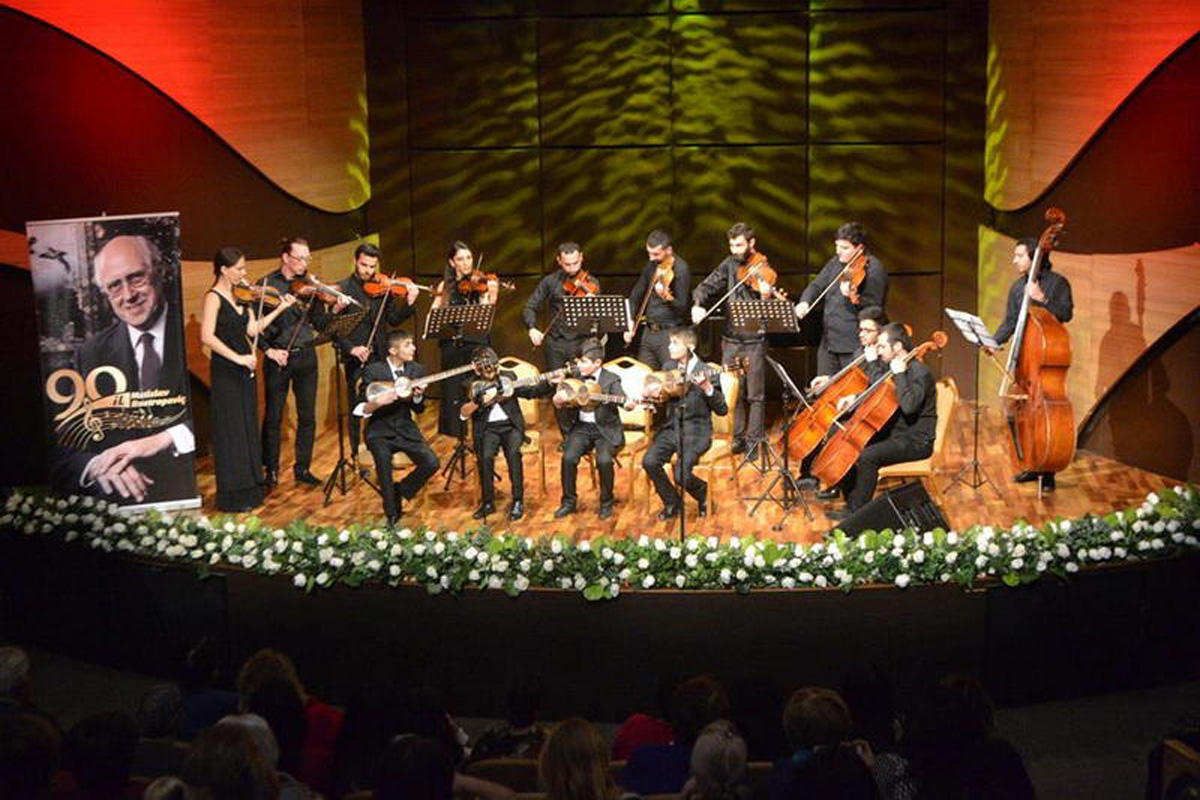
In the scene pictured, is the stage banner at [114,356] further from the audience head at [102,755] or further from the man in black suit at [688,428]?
the audience head at [102,755]

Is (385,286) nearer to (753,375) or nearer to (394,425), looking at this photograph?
(394,425)

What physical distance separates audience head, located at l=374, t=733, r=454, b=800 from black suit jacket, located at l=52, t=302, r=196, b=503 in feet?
17.1

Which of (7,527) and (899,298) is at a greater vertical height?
(899,298)

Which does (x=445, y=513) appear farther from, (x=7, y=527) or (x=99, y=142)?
(x=99, y=142)

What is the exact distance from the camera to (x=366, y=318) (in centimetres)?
1096

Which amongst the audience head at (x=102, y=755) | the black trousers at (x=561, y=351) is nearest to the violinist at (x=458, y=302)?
the black trousers at (x=561, y=351)

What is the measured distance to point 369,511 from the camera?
10367 millimetres

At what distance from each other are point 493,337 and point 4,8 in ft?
15.7

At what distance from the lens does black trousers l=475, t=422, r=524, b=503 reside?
1002 cm

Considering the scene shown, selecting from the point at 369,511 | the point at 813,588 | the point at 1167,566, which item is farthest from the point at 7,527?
the point at 1167,566

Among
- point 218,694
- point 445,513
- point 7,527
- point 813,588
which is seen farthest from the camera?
point 445,513

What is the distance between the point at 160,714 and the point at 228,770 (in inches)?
48.8

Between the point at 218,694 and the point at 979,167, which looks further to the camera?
the point at 979,167

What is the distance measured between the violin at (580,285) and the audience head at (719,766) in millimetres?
5889
